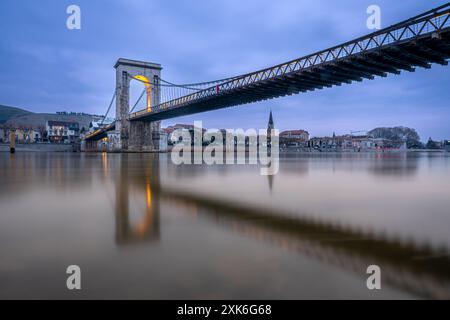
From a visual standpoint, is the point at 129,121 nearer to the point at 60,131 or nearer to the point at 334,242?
the point at 334,242

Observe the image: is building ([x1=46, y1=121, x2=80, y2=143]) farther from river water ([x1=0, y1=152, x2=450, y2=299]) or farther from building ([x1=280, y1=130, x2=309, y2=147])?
river water ([x1=0, y1=152, x2=450, y2=299])

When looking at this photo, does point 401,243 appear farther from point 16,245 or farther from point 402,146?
point 402,146

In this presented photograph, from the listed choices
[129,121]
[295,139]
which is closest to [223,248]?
[129,121]

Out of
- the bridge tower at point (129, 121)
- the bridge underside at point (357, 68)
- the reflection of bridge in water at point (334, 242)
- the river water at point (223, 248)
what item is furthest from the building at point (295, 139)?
the reflection of bridge in water at point (334, 242)

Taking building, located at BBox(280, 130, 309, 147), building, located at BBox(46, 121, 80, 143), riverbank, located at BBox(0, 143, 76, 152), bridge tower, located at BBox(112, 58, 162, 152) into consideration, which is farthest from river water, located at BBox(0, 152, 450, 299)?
building, located at BBox(280, 130, 309, 147)

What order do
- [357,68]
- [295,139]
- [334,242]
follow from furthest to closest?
[295,139] → [357,68] → [334,242]

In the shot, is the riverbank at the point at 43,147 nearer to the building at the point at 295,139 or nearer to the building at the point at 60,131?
the building at the point at 60,131
